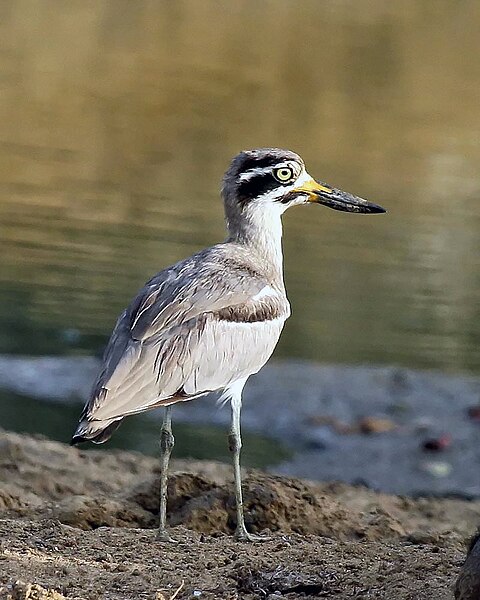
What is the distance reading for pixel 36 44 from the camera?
27094mm

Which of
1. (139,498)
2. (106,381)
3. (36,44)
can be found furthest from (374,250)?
(36,44)

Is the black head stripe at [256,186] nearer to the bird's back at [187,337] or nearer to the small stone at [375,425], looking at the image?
the bird's back at [187,337]

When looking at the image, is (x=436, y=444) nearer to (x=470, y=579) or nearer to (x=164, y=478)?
(x=164, y=478)

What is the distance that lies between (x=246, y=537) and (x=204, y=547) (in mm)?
452

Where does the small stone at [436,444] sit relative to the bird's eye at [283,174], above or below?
below

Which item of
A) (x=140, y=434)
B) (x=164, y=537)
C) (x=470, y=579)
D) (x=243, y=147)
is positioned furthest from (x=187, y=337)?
(x=243, y=147)

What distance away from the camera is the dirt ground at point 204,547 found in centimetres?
542

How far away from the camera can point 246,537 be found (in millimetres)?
6633

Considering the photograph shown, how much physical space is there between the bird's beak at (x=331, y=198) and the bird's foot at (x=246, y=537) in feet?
6.26

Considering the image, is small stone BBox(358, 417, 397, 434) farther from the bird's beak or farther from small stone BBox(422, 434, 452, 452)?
the bird's beak

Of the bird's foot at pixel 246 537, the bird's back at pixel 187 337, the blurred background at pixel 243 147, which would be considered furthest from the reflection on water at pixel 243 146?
the bird's foot at pixel 246 537

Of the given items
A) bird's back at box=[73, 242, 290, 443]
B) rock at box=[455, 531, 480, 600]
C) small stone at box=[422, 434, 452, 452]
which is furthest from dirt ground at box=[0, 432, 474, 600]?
small stone at box=[422, 434, 452, 452]

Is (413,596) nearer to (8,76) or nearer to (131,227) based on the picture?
(131,227)

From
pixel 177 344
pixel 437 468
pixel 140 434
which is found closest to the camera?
pixel 177 344
